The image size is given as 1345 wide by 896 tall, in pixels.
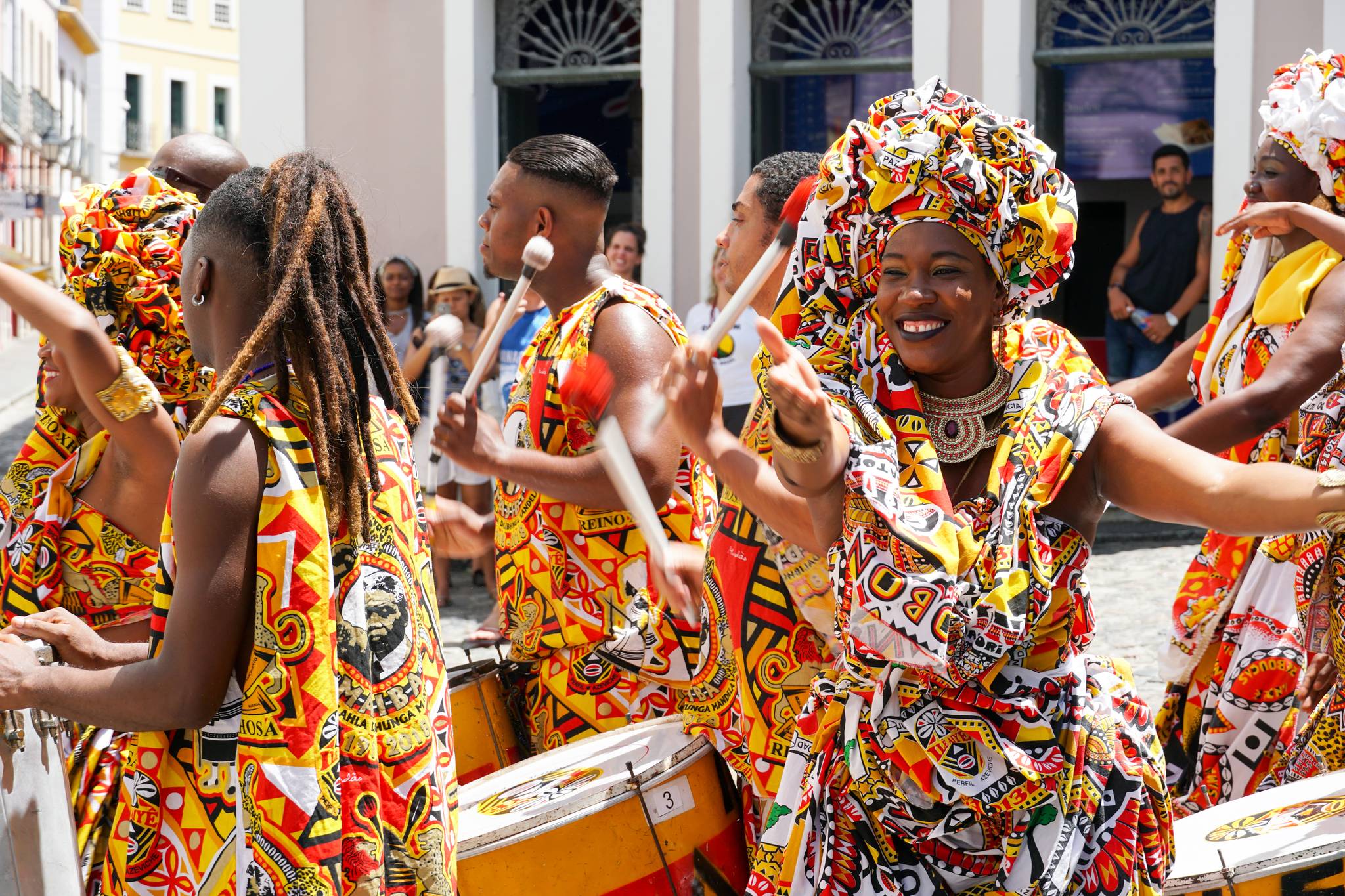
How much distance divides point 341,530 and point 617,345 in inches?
52.9

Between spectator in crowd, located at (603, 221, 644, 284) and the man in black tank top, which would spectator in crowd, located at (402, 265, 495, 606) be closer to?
spectator in crowd, located at (603, 221, 644, 284)

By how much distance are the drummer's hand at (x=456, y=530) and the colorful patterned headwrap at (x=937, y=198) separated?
4.72 feet

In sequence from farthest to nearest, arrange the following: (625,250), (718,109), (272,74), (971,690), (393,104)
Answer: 1. (272,74)
2. (393,104)
3. (718,109)
4. (625,250)
5. (971,690)

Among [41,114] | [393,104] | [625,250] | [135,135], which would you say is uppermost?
[135,135]

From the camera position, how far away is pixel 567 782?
3.33 metres

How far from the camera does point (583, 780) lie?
3293 millimetres

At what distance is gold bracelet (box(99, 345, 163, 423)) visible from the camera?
343cm

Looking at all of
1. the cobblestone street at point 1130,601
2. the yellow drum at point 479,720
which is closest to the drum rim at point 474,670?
the yellow drum at point 479,720

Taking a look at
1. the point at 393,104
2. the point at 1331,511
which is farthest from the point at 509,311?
the point at 393,104

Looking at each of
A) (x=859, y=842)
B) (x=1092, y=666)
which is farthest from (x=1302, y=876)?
(x=859, y=842)

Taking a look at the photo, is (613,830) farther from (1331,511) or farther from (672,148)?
(672,148)

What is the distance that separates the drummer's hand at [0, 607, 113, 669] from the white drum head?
0.71m

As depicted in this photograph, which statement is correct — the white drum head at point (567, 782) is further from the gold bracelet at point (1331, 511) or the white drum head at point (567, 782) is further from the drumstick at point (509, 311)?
the gold bracelet at point (1331, 511)

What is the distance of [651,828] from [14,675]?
1190 mm
